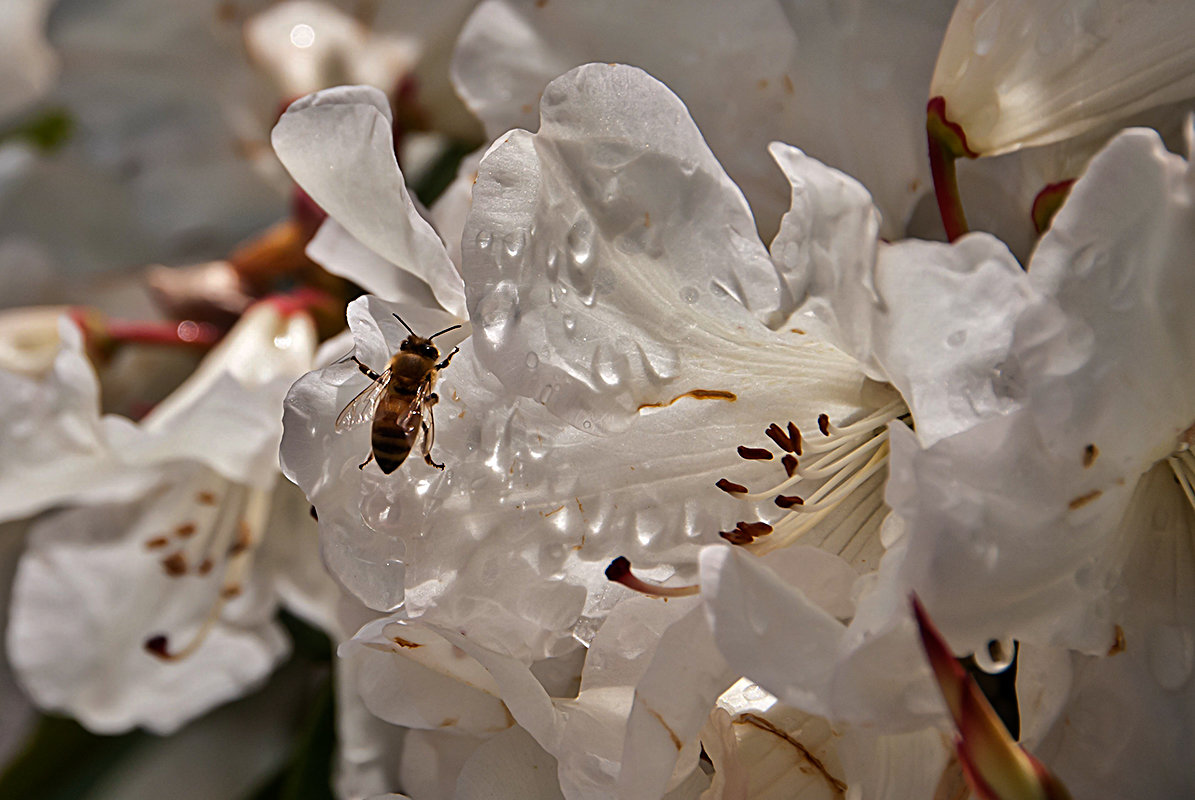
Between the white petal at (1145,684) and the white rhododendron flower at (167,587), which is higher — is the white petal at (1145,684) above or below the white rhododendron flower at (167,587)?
above

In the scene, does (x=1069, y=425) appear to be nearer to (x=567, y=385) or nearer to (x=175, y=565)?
(x=567, y=385)

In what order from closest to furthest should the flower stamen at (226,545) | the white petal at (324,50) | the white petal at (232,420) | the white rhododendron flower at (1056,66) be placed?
the white rhododendron flower at (1056,66), the white petal at (232,420), the flower stamen at (226,545), the white petal at (324,50)

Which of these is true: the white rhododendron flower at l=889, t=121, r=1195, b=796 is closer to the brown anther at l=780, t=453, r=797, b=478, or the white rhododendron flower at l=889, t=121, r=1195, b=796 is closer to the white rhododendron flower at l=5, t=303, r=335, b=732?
the brown anther at l=780, t=453, r=797, b=478

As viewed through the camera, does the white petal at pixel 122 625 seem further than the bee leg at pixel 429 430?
Yes

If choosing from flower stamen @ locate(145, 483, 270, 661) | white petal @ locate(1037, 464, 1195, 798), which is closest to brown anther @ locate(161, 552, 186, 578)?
flower stamen @ locate(145, 483, 270, 661)

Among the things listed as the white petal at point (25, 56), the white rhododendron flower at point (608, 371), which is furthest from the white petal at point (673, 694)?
the white petal at point (25, 56)

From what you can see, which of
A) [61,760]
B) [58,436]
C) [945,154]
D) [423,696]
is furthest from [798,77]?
[61,760]

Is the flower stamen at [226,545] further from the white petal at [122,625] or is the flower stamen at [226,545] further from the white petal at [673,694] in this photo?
the white petal at [673,694]
